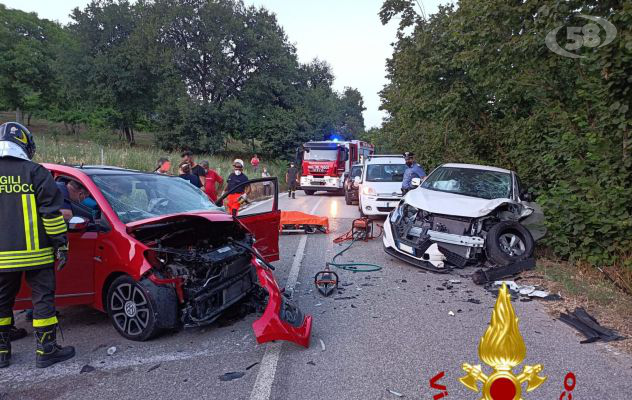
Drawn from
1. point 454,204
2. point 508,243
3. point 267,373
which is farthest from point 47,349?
point 508,243

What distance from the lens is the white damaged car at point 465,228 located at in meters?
6.80

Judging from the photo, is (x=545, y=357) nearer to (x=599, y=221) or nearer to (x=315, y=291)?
(x=315, y=291)

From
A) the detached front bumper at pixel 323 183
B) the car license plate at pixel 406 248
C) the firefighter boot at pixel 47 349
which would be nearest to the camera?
the firefighter boot at pixel 47 349

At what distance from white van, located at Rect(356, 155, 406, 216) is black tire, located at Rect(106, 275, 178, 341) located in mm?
8457

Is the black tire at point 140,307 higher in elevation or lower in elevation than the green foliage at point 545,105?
lower

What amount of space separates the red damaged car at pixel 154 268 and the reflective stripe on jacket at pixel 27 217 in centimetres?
27

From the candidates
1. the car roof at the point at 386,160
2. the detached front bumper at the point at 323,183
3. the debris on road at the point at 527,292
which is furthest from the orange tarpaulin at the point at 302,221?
the detached front bumper at the point at 323,183

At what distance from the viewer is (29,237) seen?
362cm

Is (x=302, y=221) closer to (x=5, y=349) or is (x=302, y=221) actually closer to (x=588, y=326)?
(x=588, y=326)

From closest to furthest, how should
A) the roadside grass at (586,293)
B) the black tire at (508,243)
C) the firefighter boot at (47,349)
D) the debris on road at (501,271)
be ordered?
the firefighter boot at (47,349) → the roadside grass at (586,293) → the debris on road at (501,271) → the black tire at (508,243)

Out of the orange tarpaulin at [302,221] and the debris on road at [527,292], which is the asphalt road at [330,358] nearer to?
the debris on road at [527,292]

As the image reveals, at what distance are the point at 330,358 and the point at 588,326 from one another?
9.13 feet

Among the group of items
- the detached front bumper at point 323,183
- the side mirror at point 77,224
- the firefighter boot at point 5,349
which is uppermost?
the side mirror at point 77,224

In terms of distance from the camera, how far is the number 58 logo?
5.29m
